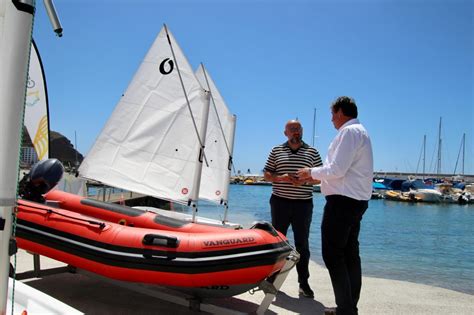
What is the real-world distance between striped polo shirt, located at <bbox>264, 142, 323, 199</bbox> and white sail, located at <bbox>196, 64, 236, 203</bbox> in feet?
16.6

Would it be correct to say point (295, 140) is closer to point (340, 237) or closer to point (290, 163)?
point (290, 163)

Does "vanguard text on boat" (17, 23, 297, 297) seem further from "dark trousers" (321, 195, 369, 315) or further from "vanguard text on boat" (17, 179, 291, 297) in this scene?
"dark trousers" (321, 195, 369, 315)

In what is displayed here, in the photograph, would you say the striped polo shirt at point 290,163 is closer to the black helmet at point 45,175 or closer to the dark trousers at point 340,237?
the dark trousers at point 340,237

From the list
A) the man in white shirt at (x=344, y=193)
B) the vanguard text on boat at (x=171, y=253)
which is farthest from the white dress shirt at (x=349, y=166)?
the vanguard text on boat at (x=171, y=253)

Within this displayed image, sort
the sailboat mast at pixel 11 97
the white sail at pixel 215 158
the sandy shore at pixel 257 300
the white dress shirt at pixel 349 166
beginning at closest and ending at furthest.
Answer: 1. the sailboat mast at pixel 11 97
2. the white dress shirt at pixel 349 166
3. the sandy shore at pixel 257 300
4. the white sail at pixel 215 158

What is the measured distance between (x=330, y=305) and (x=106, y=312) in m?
2.09

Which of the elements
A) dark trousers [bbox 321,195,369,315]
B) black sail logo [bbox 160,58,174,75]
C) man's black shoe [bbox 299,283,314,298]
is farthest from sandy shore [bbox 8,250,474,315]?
black sail logo [bbox 160,58,174,75]

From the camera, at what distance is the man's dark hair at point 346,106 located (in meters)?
3.35

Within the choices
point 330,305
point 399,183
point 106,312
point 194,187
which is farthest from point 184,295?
point 399,183

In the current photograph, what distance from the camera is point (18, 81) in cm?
169

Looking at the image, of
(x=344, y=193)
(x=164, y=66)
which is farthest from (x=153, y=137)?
(x=344, y=193)

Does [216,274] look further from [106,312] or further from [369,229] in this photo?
[369,229]

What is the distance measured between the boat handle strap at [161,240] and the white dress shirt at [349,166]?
1182 mm

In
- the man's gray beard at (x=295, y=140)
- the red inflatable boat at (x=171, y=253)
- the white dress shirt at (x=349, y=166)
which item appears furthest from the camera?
the man's gray beard at (x=295, y=140)
